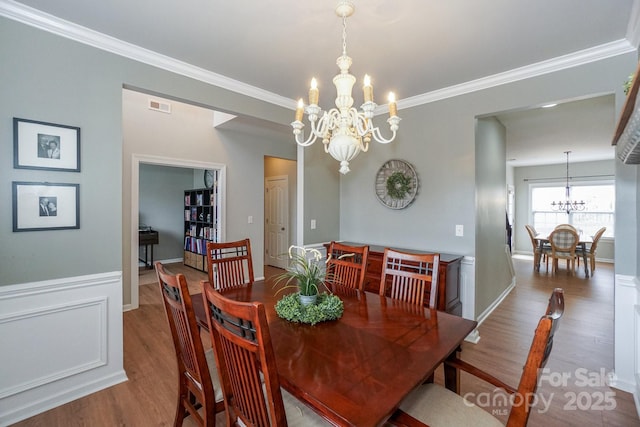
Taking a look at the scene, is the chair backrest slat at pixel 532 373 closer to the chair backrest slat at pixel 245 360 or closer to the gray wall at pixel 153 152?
the chair backrest slat at pixel 245 360

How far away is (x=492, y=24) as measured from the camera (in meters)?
1.97

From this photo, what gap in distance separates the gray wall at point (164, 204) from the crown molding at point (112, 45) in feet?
15.4

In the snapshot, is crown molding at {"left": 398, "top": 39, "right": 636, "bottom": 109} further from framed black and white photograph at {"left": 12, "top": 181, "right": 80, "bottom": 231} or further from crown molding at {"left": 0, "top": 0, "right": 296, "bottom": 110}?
framed black and white photograph at {"left": 12, "top": 181, "right": 80, "bottom": 231}

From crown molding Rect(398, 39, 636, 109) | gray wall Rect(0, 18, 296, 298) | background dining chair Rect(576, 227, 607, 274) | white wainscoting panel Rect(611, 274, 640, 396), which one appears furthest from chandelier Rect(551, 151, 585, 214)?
gray wall Rect(0, 18, 296, 298)

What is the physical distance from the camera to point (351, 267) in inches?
90.4

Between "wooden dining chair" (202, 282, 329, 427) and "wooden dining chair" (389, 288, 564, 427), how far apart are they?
0.42 meters

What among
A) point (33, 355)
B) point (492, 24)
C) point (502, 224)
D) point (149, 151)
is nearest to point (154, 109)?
point (149, 151)

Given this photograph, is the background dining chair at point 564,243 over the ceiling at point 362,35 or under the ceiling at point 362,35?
under

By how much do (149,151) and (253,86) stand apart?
194 cm

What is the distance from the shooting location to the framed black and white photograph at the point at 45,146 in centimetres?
186

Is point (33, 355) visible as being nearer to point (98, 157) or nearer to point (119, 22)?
Result: point (98, 157)

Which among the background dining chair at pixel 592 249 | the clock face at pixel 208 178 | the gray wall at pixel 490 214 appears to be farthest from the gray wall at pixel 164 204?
the background dining chair at pixel 592 249

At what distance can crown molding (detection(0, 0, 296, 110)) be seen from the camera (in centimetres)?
185

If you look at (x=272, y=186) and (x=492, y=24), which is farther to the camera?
(x=272, y=186)
